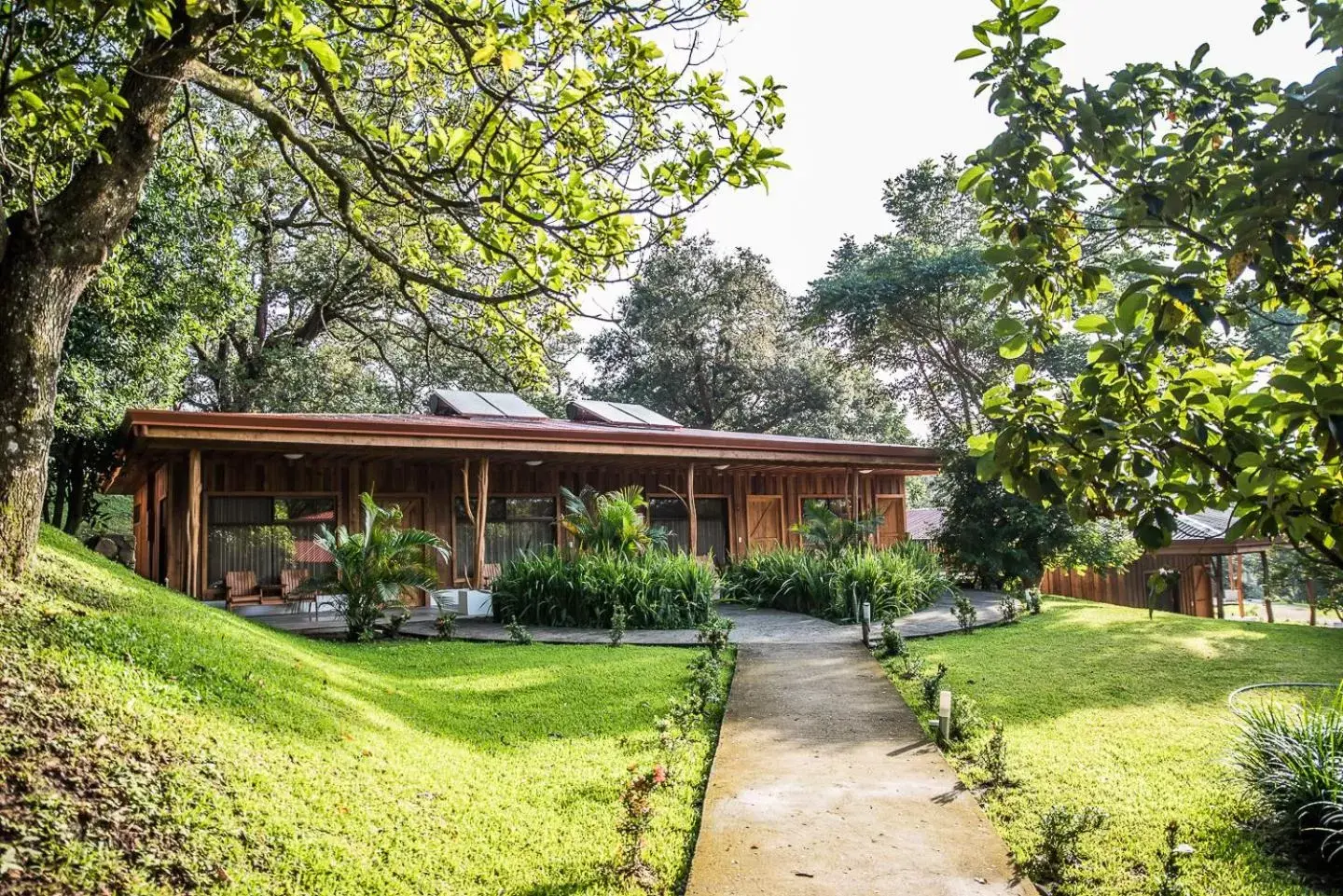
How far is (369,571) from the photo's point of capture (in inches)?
390

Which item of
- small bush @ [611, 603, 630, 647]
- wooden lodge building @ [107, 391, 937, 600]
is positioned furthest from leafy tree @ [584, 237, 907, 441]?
small bush @ [611, 603, 630, 647]

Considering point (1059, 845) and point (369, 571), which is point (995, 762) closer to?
point (1059, 845)

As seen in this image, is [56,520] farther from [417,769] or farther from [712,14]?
[712,14]

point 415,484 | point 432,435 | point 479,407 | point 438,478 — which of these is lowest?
point 415,484

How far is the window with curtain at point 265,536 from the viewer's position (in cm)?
1298

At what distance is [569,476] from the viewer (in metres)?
16.5

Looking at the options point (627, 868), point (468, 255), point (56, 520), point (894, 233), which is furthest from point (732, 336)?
point (627, 868)

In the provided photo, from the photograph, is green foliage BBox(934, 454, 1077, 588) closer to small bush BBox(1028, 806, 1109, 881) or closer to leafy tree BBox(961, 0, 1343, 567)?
small bush BBox(1028, 806, 1109, 881)

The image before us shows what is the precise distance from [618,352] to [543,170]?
2835 centimetres

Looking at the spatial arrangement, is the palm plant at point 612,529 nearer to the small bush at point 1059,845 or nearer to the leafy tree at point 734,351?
the small bush at point 1059,845

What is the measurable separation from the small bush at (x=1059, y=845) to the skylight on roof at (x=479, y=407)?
1419cm

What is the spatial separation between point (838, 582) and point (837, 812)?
7842mm

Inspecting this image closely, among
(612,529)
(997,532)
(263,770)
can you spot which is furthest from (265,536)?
(997,532)

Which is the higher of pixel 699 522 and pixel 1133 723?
pixel 699 522
